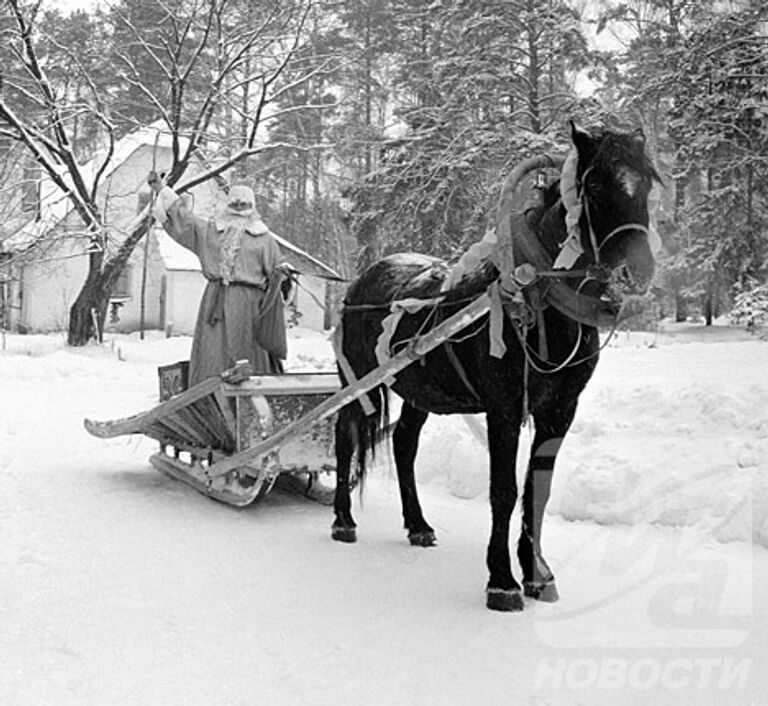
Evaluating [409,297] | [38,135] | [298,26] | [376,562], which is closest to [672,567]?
[376,562]

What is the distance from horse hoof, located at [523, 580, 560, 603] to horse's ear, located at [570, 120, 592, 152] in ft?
6.14

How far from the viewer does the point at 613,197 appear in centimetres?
341

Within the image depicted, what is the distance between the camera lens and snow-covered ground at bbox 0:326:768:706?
3.01m

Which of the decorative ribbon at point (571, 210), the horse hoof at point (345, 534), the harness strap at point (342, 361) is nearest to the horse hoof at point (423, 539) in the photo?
the horse hoof at point (345, 534)

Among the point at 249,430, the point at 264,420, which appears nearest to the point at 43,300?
the point at 249,430

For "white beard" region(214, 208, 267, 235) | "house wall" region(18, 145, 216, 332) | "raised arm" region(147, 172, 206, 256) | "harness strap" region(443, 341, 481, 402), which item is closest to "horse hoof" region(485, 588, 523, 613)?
"harness strap" region(443, 341, 481, 402)

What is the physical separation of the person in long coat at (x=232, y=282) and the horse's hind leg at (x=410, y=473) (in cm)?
139

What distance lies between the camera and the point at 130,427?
638cm

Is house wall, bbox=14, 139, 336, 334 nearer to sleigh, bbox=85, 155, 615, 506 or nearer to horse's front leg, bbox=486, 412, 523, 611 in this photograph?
sleigh, bbox=85, 155, 615, 506

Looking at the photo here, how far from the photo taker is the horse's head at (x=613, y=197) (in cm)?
339

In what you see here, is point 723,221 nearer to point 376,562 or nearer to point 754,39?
point 754,39

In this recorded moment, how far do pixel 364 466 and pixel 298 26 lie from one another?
55.0 ft

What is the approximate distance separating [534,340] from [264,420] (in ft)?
7.27

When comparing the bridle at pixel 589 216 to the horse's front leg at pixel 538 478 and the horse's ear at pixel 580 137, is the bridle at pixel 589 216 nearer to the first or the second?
the horse's ear at pixel 580 137
